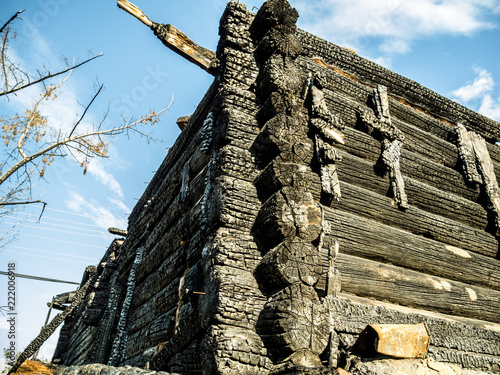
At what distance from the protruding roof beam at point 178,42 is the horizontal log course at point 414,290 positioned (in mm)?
2717

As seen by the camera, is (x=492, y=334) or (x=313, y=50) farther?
(x=313, y=50)

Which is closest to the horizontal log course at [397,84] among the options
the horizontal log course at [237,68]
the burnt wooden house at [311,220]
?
the burnt wooden house at [311,220]

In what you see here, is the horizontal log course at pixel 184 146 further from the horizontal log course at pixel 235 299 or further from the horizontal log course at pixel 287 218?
the horizontal log course at pixel 235 299

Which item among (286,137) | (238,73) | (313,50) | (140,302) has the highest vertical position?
(313,50)

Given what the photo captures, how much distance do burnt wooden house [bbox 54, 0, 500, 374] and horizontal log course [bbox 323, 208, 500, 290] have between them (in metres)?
0.02

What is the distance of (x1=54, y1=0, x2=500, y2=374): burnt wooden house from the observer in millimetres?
2203

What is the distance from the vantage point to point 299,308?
208 cm

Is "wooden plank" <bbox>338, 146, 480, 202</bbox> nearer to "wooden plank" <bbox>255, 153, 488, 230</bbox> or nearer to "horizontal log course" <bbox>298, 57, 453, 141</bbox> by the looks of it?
"wooden plank" <bbox>255, 153, 488, 230</bbox>

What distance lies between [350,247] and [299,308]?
107 centimetres

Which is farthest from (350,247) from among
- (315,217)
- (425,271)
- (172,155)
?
(172,155)

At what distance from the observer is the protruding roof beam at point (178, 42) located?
398cm

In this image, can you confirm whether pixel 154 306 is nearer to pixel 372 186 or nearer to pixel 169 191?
pixel 169 191

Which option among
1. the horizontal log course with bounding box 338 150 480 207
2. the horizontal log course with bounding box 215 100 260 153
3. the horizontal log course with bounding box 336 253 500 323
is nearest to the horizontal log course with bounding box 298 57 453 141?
the horizontal log course with bounding box 338 150 480 207

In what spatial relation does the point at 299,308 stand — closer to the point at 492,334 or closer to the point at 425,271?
the point at 425,271
